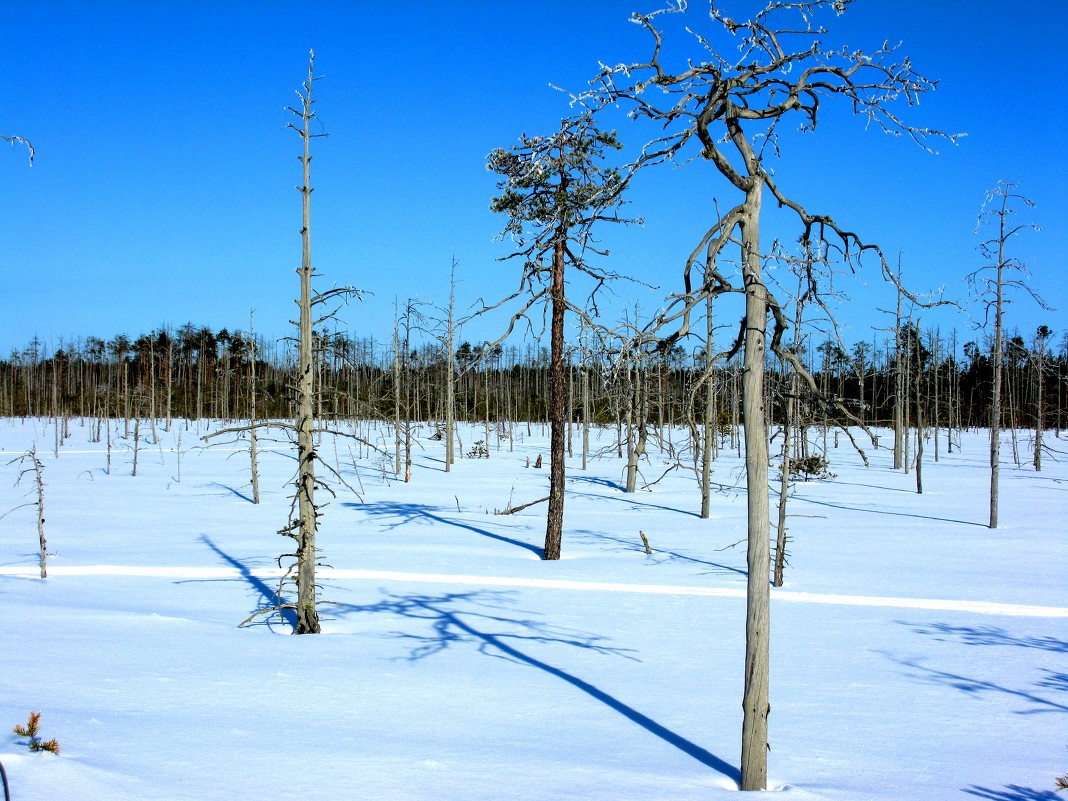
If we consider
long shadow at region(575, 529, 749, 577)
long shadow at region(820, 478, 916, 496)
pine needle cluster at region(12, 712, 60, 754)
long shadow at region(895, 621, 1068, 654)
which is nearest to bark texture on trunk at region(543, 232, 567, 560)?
long shadow at region(575, 529, 749, 577)

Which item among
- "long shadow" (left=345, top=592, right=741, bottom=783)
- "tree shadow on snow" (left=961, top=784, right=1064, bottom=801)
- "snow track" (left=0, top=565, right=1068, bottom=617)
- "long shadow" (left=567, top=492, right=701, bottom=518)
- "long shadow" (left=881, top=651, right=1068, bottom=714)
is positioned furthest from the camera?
"long shadow" (left=567, top=492, right=701, bottom=518)

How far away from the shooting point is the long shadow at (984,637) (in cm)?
1136

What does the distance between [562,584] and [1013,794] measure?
33.2ft

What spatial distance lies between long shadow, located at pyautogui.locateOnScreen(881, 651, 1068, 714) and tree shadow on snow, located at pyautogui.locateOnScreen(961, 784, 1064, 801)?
8.86 feet

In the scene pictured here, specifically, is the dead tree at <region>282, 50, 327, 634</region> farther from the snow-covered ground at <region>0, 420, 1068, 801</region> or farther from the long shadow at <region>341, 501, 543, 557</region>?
the long shadow at <region>341, 501, 543, 557</region>

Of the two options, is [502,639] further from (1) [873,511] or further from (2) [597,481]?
(2) [597,481]

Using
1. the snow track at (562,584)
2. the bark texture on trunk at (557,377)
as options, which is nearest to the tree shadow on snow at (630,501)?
the bark texture on trunk at (557,377)

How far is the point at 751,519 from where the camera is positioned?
5.80 metres

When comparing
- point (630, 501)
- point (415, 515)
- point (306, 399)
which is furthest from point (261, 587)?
point (630, 501)

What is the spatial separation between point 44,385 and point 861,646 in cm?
8238

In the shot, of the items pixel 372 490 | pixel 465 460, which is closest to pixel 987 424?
pixel 465 460

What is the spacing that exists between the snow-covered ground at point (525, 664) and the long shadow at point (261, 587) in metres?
0.15

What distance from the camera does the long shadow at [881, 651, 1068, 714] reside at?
859 centimetres

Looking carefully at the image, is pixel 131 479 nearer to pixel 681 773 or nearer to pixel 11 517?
pixel 11 517
